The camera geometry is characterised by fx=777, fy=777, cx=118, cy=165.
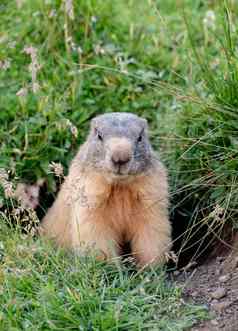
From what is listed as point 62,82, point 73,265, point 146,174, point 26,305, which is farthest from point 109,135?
point 62,82

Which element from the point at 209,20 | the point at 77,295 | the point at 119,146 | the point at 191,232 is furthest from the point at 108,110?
the point at 77,295

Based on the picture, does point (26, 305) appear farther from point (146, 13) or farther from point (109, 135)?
point (146, 13)

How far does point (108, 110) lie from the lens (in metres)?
7.24

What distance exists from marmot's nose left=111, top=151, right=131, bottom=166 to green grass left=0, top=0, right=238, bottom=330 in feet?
2.24

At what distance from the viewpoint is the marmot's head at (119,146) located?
5.28 metres

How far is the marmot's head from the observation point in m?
5.28

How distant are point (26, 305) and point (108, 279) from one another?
75cm

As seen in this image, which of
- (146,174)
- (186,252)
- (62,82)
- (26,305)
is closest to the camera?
(26,305)

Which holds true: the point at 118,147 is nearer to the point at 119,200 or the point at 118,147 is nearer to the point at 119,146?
the point at 119,146

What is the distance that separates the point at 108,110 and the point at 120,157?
6.79 feet

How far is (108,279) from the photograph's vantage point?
5324mm

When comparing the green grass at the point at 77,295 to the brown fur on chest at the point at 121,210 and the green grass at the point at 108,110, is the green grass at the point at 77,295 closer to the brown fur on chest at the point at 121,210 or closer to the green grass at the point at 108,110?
the green grass at the point at 108,110

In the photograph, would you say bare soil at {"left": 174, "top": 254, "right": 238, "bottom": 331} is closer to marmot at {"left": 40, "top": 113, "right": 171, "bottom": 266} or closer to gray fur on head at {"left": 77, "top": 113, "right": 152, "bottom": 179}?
marmot at {"left": 40, "top": 113, "right": 171, "bottom": 266}

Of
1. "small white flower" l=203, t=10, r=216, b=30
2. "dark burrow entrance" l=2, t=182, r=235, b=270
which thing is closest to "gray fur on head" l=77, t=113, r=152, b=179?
"dark burrow entrance" l=2, t=182, r=235, b=270
